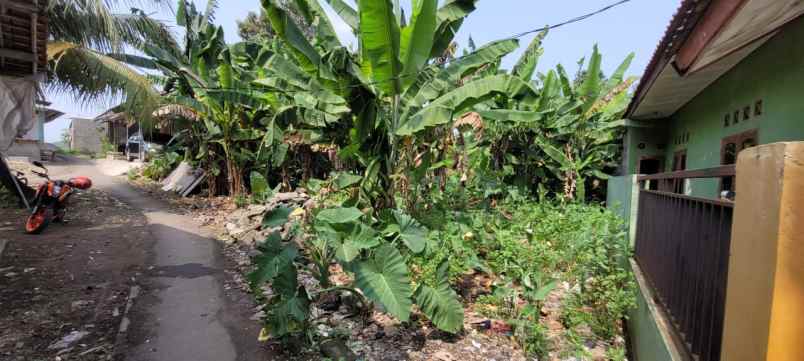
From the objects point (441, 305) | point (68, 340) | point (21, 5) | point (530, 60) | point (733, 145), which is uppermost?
point (530, 60)

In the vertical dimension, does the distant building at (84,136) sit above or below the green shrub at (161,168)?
above

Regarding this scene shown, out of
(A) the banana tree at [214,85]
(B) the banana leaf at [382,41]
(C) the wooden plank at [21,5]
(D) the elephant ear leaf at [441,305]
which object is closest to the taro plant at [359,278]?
(D) the elephant ear leaf at [441,305]

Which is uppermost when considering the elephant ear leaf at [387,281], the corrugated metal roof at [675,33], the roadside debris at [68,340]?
the corrugated metal roof at [675,33]

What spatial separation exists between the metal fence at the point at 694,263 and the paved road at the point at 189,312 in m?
3.00

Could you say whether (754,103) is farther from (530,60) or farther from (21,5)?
(21,5)

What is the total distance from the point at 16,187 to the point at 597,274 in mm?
10575

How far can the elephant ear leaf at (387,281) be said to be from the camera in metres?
3.09

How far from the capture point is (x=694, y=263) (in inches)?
85.8

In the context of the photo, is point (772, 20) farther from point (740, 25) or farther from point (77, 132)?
point (77, 132)

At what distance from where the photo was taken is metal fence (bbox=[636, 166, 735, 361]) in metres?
1.78

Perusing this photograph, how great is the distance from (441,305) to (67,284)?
4.31m

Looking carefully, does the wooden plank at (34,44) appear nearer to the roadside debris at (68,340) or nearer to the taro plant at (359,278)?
the roadside debris at (68,340)

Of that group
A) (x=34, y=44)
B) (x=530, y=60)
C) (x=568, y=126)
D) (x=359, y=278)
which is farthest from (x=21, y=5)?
(x=568, y=126)

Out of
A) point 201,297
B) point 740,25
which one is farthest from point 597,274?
point 201,297
